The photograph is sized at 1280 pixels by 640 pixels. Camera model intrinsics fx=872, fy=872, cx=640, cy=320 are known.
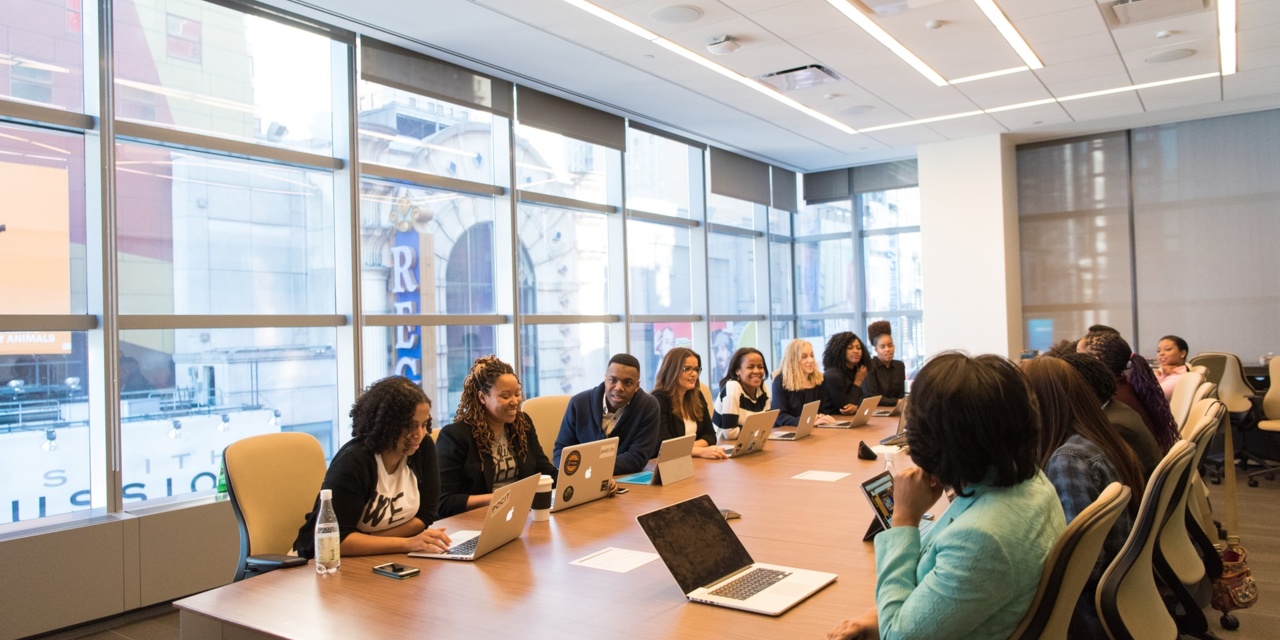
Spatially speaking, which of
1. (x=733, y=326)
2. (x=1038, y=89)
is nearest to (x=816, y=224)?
(x=733, y=326)

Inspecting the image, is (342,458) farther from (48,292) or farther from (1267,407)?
(1267,407)

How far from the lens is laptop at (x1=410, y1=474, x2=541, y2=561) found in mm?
2428

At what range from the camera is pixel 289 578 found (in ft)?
7.61

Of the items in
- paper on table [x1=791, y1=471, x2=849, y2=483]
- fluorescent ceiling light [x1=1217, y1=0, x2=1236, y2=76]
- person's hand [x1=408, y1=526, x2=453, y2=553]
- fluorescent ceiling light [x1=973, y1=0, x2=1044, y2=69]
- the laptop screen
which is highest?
fluorescent ceiling light [x1=1217, y1=0, x2=1236, y2=76]

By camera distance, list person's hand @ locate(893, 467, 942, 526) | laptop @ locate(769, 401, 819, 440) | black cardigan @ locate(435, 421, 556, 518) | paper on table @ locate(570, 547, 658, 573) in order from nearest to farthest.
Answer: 1. person's hand @ locate(893, 467, 942, 526)
2. paper on table @ locate(570, 547, 658, 573)
3. black cardigan @ locate(435, 421, 556, 518)
4. laptop @ locate(769, 401, 819, 440)

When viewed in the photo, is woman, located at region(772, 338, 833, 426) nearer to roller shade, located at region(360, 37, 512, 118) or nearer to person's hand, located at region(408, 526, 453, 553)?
roller shade, located at region(360, 37, 512, 118)

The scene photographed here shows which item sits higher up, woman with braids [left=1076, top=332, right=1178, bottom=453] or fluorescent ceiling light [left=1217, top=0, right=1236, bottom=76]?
fluorescent ceiling light [left=1217, top=0, right=1236, bottom=76]

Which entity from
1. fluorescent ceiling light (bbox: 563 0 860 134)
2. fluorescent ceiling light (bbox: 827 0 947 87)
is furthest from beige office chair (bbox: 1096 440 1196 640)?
fluorescent ceiling light (bbox: 563 0 860 134)

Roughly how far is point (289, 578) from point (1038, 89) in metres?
6.72

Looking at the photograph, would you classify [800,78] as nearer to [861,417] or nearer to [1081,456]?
[861,417]

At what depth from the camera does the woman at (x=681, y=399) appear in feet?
15.4

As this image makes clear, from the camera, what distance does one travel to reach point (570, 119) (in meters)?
6.95

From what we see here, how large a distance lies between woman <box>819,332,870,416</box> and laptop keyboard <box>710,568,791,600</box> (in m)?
4.12

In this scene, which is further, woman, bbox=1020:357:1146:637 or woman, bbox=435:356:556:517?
woman, bbox=435:356:556:517
